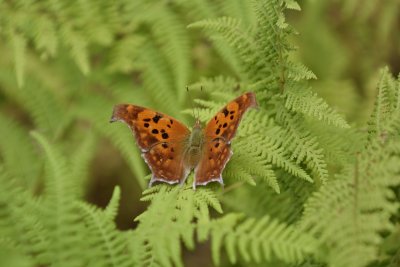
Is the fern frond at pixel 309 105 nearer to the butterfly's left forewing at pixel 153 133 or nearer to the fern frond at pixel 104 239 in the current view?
the butterfly's left forewing at pixel 153 133

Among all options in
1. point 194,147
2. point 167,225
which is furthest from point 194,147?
point 167,225

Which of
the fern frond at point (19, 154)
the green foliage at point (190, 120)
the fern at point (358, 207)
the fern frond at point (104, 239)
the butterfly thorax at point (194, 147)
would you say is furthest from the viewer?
the fern frond at point (19, 154)

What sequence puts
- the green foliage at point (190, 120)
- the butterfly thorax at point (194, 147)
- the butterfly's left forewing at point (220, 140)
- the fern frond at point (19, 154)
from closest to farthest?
1. the green foliage at point (190, 120)
2. the butterfly's left forewing at point (220, 140)
3. the butterfly thorax at point (194, 147)
4. the fern frond at point (19, 154)

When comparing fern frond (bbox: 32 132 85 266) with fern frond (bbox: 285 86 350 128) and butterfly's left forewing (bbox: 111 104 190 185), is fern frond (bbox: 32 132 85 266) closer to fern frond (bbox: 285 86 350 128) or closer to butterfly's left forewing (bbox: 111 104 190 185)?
butterfly's left forewing (bbox: 111 104 190 185)

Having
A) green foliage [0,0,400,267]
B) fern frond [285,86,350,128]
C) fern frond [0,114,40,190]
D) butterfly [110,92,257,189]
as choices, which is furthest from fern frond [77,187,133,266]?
fern frond [0,114,40,190]

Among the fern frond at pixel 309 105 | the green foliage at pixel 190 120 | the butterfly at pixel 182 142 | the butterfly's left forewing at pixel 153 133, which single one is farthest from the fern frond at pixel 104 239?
the fern frond at pixel 309 105

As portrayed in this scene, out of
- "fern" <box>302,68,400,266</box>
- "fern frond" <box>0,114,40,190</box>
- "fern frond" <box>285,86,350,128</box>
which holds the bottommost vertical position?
"fern frond" <box>0,114,40,190</box>

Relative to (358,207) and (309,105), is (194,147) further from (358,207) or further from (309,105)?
(358,207)

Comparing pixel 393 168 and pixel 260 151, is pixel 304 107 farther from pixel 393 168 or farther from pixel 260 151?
pixel 393 168
